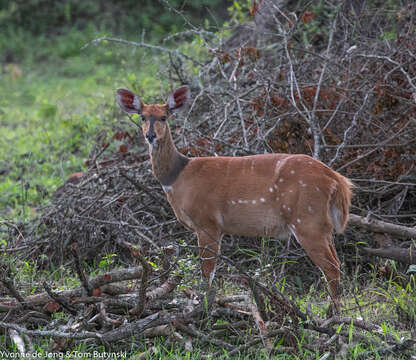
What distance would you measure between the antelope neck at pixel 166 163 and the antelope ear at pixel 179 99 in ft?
0.80

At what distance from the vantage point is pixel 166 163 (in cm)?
478

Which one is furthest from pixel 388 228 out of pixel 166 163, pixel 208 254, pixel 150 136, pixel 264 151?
pixel 150 136

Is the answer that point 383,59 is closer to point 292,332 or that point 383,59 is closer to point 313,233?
point 313,233

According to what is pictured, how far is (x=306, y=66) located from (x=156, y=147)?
7.57 feet

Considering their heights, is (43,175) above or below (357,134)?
below

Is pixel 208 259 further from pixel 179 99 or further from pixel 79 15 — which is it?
pixel 79 15

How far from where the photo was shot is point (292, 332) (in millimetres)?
3543

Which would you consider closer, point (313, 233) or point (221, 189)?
point (313, 233)

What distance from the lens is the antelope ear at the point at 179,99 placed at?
4883 mm

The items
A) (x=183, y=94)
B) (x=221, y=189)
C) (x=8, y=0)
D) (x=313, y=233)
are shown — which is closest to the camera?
(x=313, y=233)

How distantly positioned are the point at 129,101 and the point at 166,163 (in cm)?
62

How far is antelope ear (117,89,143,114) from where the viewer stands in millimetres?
4875

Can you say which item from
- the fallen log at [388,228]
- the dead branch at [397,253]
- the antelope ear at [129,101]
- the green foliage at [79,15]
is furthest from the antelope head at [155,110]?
the green foliage at [79,15]

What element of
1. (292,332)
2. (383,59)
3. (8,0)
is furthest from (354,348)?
(8,0)
